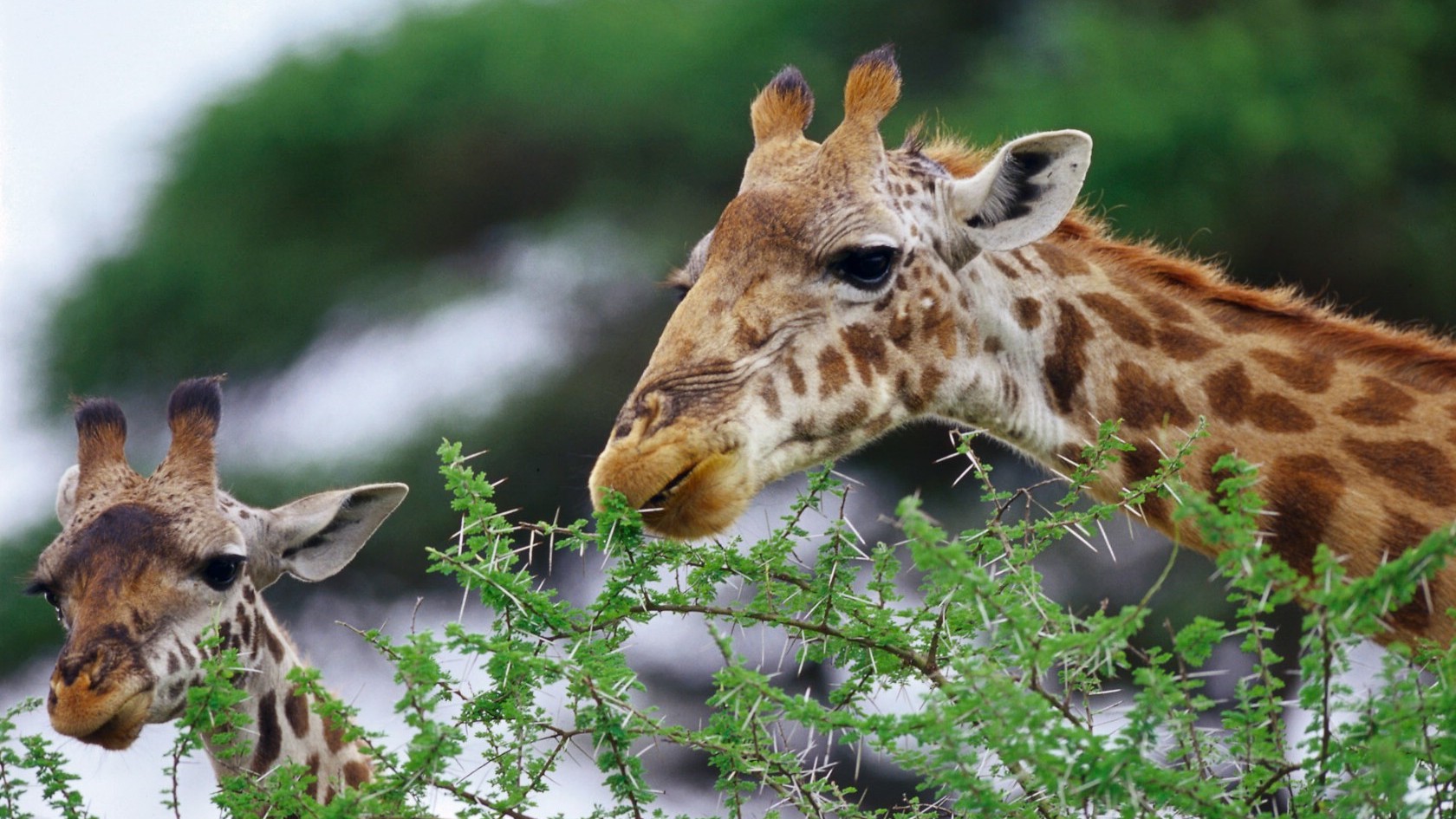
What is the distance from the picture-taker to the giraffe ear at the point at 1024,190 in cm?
378

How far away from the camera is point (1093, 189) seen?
867 centimetres

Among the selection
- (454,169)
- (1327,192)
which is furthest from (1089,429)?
(454,169)

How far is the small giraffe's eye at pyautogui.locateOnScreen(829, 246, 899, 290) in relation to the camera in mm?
3746

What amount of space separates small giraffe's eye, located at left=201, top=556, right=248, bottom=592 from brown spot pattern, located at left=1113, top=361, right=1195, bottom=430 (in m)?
2.01

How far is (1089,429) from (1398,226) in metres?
6.24

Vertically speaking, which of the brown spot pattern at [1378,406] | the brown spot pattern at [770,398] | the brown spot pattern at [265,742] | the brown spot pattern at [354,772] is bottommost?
the brown spot pattern at [354,772]

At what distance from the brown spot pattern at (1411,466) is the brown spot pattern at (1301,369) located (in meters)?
0.17

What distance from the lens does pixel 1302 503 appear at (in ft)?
11.8

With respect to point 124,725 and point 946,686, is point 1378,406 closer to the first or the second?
point 946,686

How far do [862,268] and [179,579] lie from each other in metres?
1.68

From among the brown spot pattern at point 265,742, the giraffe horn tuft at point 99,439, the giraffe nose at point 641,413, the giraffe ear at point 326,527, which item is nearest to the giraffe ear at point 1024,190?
the giraffe nose at point 641,413

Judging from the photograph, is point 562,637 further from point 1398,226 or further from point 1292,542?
point 1398,226

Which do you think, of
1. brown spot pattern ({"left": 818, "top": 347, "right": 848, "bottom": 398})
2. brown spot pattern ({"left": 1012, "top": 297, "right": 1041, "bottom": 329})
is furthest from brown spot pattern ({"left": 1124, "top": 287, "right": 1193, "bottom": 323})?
brown spot pattern ({"left": 818, "top": 347, "right": 848, "bottom": 398})

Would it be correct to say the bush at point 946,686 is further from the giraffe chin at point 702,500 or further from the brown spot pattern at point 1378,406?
the brown spot pattern at point 1378,406
